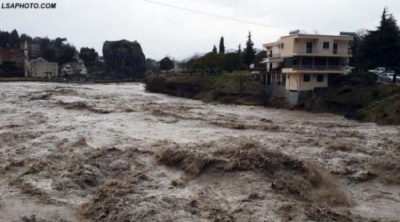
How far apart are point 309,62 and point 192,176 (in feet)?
95.2

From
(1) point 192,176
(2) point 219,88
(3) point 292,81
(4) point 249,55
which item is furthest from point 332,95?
(4) point 249,55

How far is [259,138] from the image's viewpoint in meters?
20.3

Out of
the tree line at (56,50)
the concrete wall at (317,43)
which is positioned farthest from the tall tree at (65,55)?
the concrete wall at (317,43)

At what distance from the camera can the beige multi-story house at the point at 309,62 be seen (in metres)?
37.4

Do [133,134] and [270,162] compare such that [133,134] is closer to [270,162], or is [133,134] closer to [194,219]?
[270,162]

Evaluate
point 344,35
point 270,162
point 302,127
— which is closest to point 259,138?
point 302,127

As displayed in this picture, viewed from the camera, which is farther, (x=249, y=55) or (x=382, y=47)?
(x=249, y=55)

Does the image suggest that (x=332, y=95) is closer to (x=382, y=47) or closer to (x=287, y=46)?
(x=287, y=46)

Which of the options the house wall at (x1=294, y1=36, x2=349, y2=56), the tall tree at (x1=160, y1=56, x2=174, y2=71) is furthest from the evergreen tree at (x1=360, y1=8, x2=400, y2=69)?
the tall tree at (x1=160, y1=56, x2=174, y2=71)

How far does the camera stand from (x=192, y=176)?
40.9 feet

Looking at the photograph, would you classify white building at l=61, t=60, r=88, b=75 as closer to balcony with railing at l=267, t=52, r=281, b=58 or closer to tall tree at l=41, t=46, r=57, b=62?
tall tree at l=41, t=46, r=57, b=62

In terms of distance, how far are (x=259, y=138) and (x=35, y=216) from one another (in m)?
12.8

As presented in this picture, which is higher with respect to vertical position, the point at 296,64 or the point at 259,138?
the point at 296,64

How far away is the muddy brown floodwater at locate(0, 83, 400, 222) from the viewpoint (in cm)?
980
